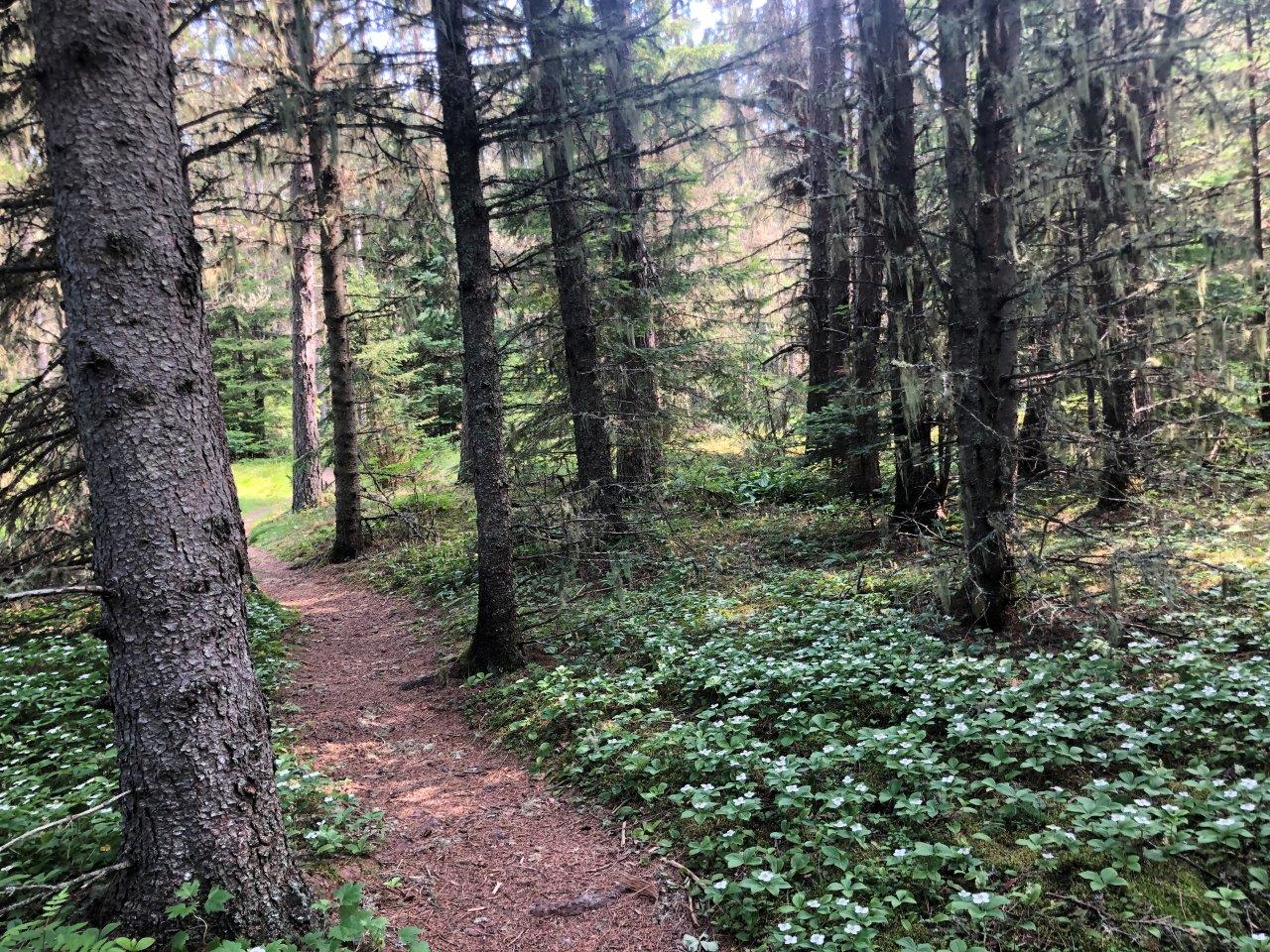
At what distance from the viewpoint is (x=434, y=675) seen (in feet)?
23.6

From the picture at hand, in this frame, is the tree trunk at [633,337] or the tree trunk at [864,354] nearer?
the tree trunk at [864,354]

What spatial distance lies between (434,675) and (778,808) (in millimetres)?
4400

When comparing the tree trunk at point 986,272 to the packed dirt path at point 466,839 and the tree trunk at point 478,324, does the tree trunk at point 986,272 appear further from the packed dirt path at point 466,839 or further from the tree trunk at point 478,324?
the tree trunk at point 478,324

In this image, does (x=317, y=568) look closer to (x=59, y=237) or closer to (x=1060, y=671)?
(x=59, y=237)

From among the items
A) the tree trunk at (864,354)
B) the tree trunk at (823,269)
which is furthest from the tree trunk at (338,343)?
the tree trunk at (864,354)

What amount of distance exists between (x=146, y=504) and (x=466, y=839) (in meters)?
2.87

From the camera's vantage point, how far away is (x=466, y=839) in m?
4.43

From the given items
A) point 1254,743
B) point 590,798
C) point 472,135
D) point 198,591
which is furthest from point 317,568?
point 1254,743

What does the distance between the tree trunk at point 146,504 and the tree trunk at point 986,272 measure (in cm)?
523

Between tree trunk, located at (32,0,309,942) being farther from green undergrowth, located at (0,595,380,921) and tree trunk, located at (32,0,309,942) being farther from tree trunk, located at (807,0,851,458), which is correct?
tree trunk, located at (807,0,851,458)

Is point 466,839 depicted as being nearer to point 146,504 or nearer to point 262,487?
point 146,504

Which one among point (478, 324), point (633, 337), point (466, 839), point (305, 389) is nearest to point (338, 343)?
point (305, 389)

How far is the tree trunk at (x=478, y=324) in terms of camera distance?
6.45 meters

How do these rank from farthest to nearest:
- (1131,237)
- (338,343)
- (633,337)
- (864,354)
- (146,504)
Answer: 1. (338,343)
2. (633,337)
3. (864,354)
4. (1131,237)
5. (146,504)
